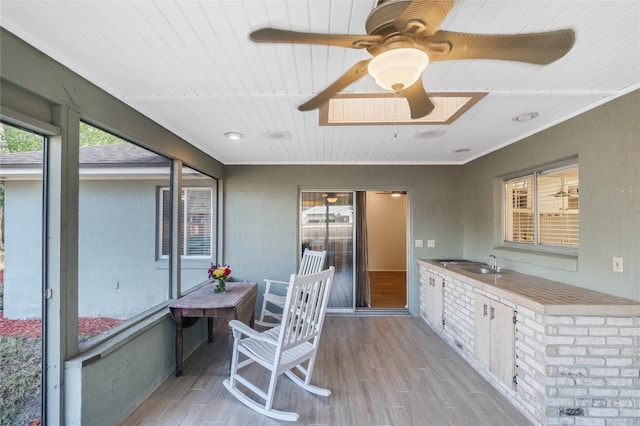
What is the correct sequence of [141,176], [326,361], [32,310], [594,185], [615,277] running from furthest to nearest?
1. [141,176]
2. [326,361]
3. [594,185]
4. [615,277]
5. [32,310]

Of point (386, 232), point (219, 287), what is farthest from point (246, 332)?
point (386, 232)

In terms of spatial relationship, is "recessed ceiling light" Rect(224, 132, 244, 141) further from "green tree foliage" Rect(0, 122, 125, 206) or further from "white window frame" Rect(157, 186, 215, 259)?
"green tree foliage" Rect(0, 122, 125, 206)

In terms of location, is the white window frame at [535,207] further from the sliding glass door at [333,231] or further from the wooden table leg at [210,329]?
the wooden table leg at [210,329]

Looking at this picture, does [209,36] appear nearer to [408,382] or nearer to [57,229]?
[57,229]

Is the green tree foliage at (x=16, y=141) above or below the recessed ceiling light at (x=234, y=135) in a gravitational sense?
below

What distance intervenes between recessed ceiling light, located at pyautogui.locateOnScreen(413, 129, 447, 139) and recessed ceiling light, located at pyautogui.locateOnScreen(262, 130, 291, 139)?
138 centimetres

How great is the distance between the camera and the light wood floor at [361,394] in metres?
2.16

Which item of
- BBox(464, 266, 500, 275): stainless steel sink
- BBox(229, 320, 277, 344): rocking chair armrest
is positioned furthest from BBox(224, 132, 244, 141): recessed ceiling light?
BBox(464, 266, 500, 275): stainless steel sink

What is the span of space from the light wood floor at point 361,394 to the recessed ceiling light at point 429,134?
93.7 inches

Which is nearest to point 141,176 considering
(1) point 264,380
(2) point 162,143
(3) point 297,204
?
(2) point 162,143

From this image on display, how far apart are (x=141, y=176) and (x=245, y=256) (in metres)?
1.78

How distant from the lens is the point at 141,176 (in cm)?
392

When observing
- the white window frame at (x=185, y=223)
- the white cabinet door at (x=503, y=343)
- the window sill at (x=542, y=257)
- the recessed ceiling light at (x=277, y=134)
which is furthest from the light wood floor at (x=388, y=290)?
the recessed ceiling light at (x=277, y=134)

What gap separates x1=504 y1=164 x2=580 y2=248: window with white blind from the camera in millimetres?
2744
